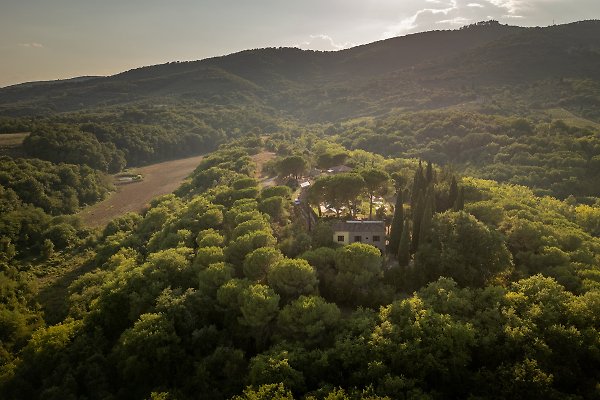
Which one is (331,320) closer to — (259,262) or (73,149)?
(259,262)

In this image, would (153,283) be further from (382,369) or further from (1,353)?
(382,369)

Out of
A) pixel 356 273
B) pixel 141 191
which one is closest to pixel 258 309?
pixel 356 273

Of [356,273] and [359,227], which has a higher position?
[359,227]

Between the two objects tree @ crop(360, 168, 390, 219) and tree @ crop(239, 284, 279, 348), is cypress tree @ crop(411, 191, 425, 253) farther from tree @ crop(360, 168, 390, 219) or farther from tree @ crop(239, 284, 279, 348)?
tree @ crop(239, 284, 279, 348)

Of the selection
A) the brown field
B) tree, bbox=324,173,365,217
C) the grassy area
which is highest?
tree, bbox=324,173,365,217

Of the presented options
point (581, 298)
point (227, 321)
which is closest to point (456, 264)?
point (581, 298)

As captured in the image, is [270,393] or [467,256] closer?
[270,393]

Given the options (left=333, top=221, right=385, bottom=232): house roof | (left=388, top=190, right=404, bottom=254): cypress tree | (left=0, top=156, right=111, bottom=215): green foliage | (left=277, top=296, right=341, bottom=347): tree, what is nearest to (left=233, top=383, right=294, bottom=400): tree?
(left=277, top=296, right=341, bottom=347): tree
